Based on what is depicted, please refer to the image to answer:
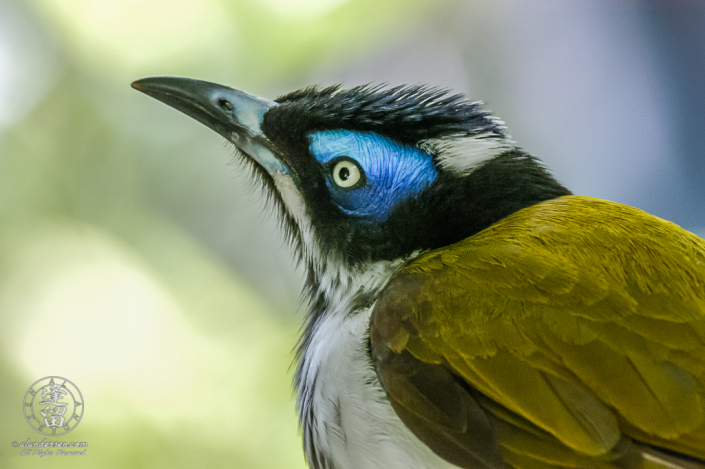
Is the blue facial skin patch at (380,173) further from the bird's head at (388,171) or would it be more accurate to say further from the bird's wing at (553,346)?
the bird's wing at (553,346)

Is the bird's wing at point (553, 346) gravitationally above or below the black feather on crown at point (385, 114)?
below

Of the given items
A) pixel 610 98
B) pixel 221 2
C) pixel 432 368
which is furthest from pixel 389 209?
pixel 221 2

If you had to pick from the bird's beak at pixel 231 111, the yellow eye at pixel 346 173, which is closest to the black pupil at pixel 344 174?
the yellow eye at pixel 346 173

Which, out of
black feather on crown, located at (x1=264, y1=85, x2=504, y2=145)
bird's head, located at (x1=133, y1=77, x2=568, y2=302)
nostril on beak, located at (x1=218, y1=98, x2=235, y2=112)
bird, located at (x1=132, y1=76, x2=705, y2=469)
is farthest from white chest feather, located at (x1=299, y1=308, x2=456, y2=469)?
nostril on beak, located at (x1=218, y1=98, x2=235, y2=112)

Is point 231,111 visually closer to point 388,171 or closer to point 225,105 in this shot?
point 225,105

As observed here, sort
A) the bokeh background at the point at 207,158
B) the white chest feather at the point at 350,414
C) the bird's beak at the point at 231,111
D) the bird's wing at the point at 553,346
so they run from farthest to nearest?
1. the bokeh background at the point at 207,158
2. the bird's beak at the point at 231,111
3. the white chest feather at the point at 350,414
4. the bird's wing at the point at 553,346

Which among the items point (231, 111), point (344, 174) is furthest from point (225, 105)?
point (344, 174)
